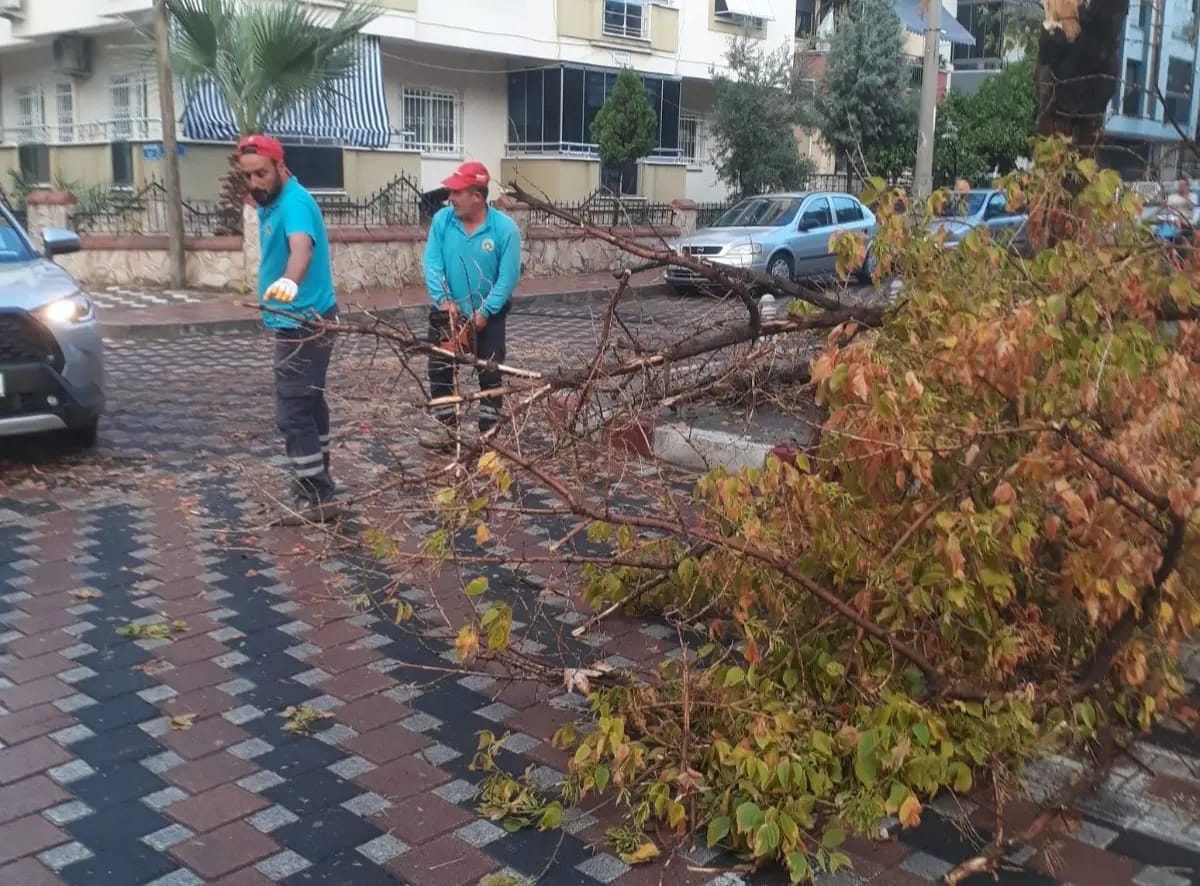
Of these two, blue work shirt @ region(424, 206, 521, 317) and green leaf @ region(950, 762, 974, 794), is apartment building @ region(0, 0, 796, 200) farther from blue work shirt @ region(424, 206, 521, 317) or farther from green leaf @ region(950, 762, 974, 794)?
green leaf @ region(950, 762, 974, 794)

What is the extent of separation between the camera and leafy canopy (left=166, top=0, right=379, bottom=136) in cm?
1609

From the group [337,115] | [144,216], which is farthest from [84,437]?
[337,115]

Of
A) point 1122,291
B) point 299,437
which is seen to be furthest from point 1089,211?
point 299,437

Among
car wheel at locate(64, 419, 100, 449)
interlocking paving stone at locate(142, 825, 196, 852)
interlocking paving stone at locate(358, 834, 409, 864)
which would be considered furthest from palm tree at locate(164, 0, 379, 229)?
interlocking paving stone at locate(358, 834, 409, 864)

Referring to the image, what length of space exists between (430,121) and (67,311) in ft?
60.7

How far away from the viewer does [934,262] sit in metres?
4.29

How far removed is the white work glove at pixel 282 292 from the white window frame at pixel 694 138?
2507 cm

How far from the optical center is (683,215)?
75.3 feet

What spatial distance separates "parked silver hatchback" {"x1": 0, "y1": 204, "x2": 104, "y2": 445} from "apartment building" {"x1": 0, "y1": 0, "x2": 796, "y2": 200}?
12270 mm

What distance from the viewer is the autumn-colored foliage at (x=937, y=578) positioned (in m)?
3.30

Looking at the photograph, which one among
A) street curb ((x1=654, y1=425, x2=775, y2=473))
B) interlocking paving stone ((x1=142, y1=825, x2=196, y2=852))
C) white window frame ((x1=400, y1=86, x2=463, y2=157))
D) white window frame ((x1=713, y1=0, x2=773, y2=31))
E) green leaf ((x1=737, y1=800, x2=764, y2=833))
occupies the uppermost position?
white window frame ((x1=713, y1=0, x2=773, y2=31))

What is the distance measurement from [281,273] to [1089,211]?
385 cm

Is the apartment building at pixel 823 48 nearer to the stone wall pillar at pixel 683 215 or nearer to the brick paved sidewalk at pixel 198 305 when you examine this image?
the stone wall pillar at pixel 683 215

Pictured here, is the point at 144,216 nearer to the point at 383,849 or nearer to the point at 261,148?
the point at 261,148
